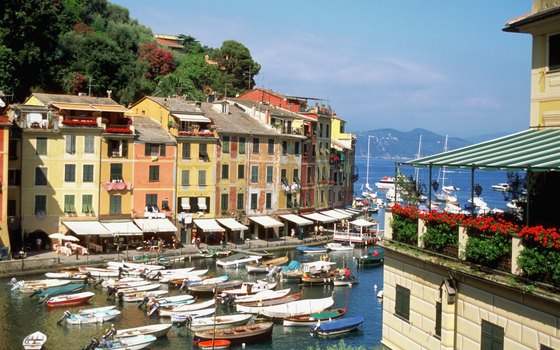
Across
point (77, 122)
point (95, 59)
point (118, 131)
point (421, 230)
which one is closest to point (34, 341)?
point (421, 230)

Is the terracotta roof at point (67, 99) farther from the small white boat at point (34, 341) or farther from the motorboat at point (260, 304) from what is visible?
the small white boat at point (34, 341)

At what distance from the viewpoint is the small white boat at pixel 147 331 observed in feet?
116

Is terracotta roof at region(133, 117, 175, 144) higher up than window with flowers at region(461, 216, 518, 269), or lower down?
higher up

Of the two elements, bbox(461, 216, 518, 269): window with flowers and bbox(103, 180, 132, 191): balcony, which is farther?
bbox(103, 180, 132, 191): balcony

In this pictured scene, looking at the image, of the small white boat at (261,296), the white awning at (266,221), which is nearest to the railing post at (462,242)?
the small white boat at (261,296)

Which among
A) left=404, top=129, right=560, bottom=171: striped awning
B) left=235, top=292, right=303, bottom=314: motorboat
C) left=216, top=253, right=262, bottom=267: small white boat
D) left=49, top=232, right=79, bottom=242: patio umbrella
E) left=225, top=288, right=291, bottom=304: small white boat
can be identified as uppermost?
left=404, top=129, right=560, bottom=171: striped awning

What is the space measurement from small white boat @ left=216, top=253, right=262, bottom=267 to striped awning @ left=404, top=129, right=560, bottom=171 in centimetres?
4084

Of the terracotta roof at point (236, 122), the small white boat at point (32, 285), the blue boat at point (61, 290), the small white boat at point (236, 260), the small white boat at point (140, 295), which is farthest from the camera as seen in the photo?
the terracotta roof at point (236, 122)

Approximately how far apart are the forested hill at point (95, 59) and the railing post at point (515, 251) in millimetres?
58340

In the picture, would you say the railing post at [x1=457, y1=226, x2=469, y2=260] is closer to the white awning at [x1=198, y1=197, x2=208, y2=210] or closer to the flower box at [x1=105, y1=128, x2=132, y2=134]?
the flower box at [x1=105, y1=128, x2=132, y2=134]

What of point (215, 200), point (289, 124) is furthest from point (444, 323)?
point (289, 124)

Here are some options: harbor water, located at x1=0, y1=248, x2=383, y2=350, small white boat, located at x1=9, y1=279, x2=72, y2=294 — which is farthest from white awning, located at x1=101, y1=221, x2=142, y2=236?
small white boat, located at x1=9, y1=279, x2=72, y2=294

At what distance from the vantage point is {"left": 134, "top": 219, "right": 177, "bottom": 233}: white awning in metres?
58.0

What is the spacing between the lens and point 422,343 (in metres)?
14.3
